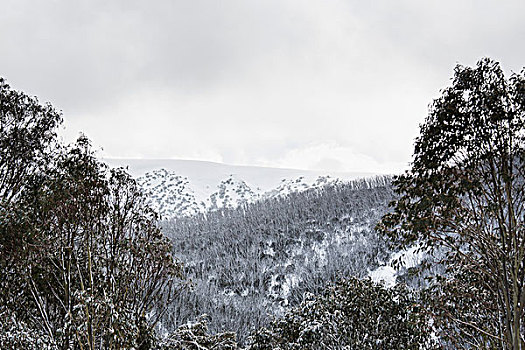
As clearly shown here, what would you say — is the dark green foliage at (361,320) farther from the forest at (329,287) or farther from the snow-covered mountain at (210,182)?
the snow-covered mountain at (210,182)

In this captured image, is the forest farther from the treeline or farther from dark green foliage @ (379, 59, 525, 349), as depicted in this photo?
the treeline

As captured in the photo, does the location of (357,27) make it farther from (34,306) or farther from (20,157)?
(34,306)

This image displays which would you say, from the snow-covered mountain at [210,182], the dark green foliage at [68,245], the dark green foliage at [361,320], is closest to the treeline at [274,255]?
the dark green foliage at [361,320]

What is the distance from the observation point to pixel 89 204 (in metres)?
6.59

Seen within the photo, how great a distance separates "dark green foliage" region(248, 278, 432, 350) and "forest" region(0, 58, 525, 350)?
0.02 m

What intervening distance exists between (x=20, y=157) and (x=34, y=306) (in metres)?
2.67

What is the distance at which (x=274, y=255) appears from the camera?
30734 millimetres

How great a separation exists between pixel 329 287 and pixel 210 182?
76.9 metres

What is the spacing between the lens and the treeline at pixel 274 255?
910 inches

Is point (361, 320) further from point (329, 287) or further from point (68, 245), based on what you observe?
point (68, 245)

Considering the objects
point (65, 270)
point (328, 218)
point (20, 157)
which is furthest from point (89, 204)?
point (328, 218)

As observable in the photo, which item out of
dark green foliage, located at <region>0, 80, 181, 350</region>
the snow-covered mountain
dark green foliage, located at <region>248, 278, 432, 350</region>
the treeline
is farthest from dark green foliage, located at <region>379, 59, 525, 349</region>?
the snow-covered mountain

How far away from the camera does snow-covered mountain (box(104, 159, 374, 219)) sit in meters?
73.8

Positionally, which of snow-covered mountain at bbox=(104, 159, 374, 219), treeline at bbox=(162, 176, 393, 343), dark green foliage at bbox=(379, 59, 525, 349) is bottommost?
treeline at bbox=(162, 176, 393, 343)
